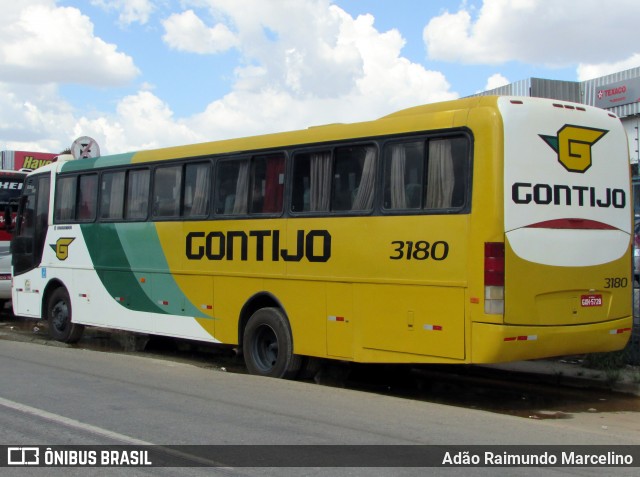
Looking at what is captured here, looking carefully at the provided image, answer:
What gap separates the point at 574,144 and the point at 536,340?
2.26m

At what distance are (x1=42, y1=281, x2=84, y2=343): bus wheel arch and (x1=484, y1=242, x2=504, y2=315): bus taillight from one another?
922 centimetres

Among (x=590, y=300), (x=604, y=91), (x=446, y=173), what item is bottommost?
(x=590, y=300)

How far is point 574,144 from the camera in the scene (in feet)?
30.2

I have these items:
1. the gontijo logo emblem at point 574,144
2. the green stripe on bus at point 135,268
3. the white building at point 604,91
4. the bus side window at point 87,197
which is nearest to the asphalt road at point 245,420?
the green stripe on bus at point 135,268

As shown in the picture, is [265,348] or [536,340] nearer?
[536,340]

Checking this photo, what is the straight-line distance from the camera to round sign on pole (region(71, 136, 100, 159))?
19203 mm

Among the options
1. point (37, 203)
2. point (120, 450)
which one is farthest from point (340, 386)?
point (37, 203)

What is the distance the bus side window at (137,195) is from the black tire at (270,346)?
3204 millimetres

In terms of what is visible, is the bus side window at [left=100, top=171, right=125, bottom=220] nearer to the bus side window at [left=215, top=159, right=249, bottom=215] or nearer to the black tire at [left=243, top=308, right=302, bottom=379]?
the bus side window at [left=215, top=159, right=249, bottom=215]

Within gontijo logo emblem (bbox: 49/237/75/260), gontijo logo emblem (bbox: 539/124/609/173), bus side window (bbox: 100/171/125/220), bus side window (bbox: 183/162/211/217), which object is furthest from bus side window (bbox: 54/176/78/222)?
gontijo logo emblem (bbox: 539/124/609/173)

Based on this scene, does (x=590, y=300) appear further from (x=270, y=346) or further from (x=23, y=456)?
(x=23, y=456)

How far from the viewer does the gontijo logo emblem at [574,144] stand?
29.7 ft

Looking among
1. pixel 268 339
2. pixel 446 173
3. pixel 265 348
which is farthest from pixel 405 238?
pixel 265 348
